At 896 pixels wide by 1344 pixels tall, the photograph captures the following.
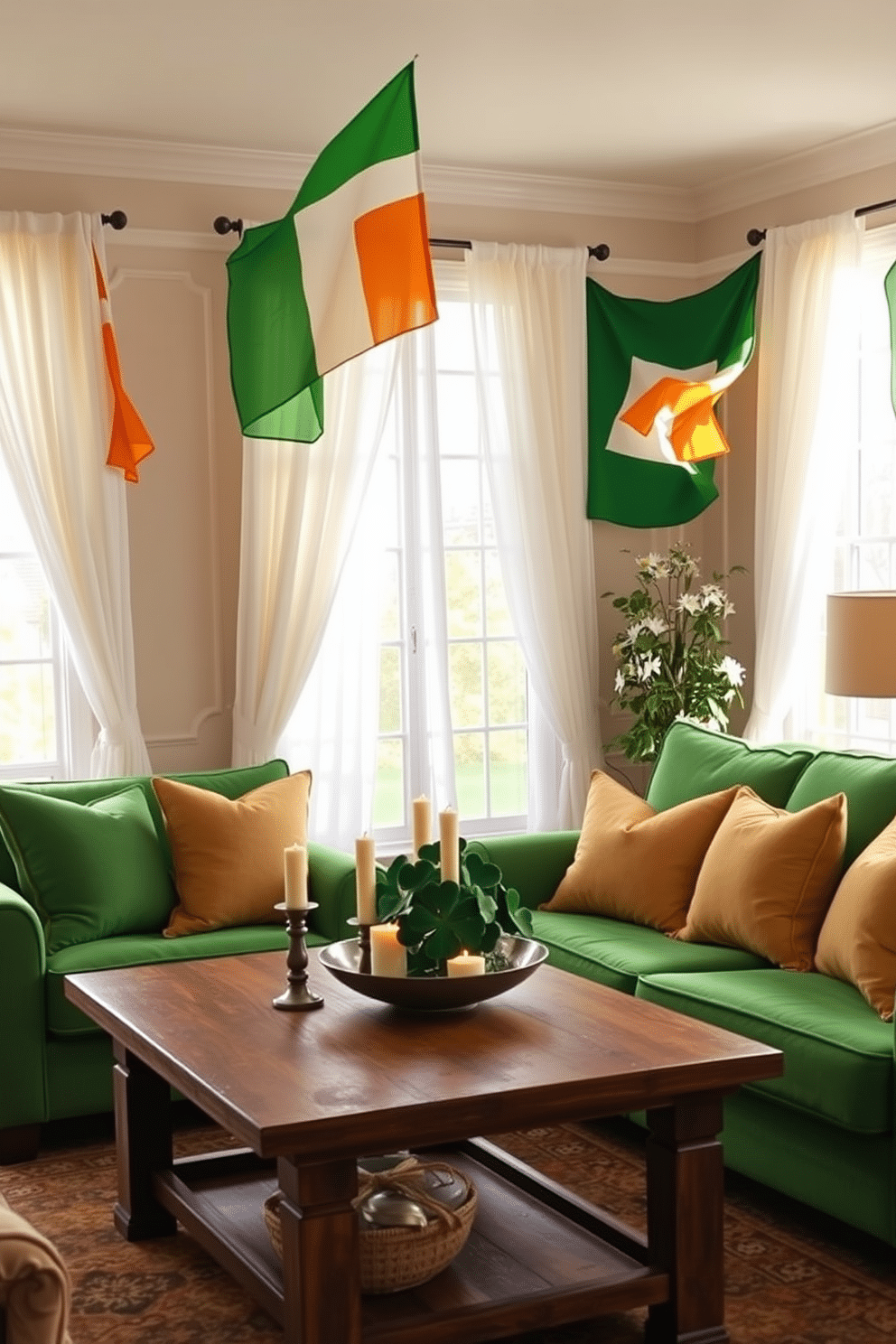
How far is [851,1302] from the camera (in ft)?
10.6

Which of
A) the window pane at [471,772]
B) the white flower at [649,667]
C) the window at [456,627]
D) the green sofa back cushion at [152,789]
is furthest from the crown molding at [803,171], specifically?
the green sofa back cushion at [152,789]

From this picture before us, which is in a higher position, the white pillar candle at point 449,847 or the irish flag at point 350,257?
the irish flag at point 350,257

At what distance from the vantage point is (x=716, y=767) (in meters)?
4.77

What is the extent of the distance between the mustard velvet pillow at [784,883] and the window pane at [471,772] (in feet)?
7.03

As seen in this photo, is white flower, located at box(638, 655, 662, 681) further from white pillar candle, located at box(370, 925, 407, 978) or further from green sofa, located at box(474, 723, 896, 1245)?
white pillar candle, located at box(370, 925, 407, 978)

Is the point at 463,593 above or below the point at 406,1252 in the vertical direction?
above

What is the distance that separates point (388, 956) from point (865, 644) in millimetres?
1792

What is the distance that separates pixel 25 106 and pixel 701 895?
3.17m

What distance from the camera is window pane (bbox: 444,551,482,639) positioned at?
6.23 meters

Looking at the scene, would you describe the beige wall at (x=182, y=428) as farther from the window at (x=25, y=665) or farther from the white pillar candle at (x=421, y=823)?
the white pillar candle at (x=421, y=823)

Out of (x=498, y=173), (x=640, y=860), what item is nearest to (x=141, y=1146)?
(x=640, y=860)

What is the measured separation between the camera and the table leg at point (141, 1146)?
365cm

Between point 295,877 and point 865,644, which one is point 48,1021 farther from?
point 865,644

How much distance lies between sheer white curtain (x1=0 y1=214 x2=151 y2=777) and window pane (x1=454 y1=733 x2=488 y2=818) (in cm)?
134
